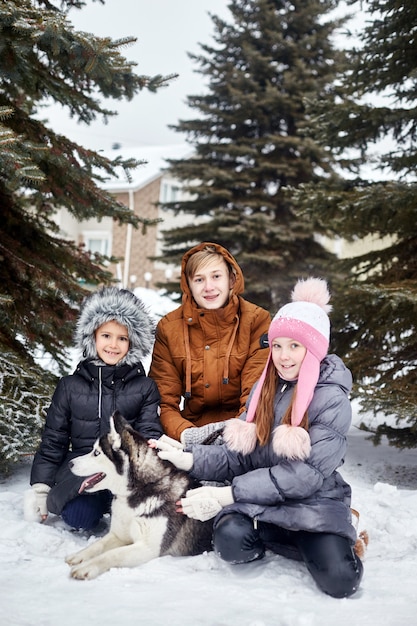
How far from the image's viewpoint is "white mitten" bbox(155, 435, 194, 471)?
322 cm

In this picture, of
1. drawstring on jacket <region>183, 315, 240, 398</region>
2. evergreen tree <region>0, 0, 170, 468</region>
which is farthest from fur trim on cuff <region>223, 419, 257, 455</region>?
evergreen tree <region>0, 0, 170, 468</region>

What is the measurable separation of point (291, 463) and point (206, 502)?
50 cm

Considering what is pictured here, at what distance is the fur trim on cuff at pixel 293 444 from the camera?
2930 mm

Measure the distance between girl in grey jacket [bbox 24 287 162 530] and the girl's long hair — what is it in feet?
2.78

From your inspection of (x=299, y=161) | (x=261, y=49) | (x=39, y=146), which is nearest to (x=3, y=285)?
(x=39, y=146)

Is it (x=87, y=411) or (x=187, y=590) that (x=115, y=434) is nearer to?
(x=87, y=411)

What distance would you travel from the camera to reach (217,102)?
50.8 feet

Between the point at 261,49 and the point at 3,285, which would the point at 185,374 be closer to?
the point at 3,285

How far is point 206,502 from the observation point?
306 centimetres

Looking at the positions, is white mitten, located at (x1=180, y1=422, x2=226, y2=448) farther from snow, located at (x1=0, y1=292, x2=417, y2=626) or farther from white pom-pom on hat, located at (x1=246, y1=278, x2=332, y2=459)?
snow, located at (x1=0, y1=292, x2=417, y2=626)

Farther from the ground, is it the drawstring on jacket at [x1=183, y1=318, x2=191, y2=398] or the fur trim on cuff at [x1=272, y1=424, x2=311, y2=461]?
the drawstring on jacket at [x1=183, y1=318, x2=191, y2=398]

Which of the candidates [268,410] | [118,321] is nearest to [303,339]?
[268,410]

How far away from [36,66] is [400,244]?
4150 millimetres

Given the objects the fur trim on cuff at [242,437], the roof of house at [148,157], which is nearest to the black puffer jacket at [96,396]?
the fur trim on cuff at [242,437]
